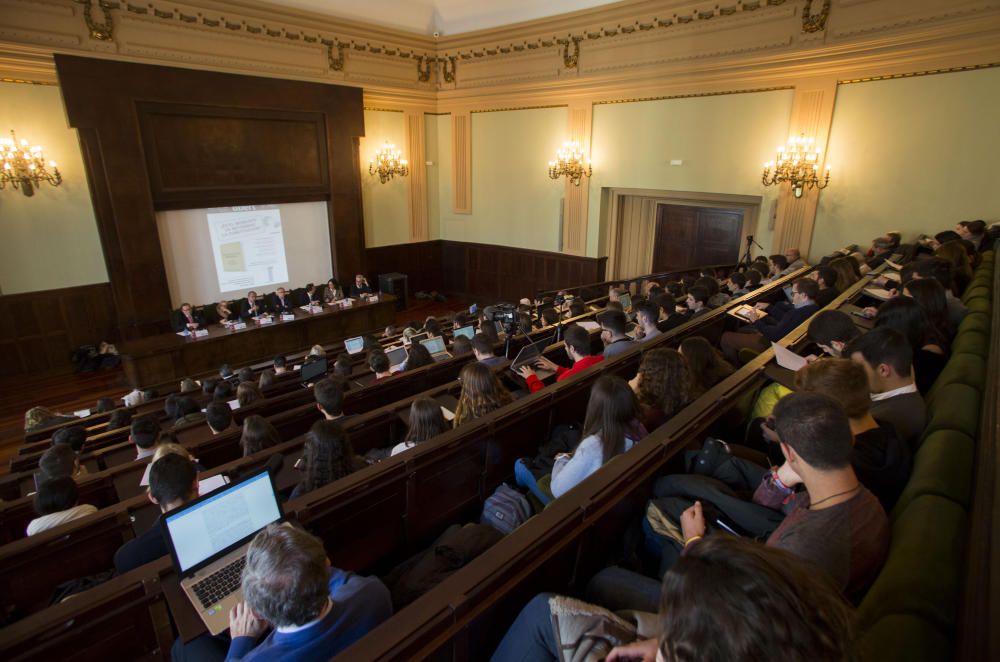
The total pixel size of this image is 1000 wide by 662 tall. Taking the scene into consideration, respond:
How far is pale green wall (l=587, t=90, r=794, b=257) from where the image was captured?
7652 mm

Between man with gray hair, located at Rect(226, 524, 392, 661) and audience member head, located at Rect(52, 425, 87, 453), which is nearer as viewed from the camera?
man with gray hair, located at Rect(226, 524, 392, 661)

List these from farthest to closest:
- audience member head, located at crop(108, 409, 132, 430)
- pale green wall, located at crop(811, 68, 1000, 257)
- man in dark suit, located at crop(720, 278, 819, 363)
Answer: pale green wall, located at crop(811, 68, 1000, 257), audience member head, located at crop(108, 409, 132, 430), man in dark suit, located at crop(720, 278, 819, 363)

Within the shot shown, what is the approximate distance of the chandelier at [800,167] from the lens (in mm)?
7160

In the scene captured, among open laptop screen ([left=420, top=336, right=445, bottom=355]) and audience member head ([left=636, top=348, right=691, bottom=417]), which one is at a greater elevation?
audience member head ([left=636, top=348, right=691, bottom=417])

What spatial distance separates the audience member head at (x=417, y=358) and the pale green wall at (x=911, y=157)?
19.9 feet

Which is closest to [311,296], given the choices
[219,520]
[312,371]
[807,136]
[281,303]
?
[281,303]

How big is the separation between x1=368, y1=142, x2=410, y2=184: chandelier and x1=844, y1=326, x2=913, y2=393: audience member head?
10028 mm

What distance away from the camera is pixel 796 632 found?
2.63ft

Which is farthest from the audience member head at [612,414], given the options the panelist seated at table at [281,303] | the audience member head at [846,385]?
the panelist seated at table at [281,303]

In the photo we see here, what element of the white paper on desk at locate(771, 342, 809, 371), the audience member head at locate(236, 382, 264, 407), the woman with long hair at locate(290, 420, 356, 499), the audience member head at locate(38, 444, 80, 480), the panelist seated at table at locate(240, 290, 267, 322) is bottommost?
the panelist seated at table at locate(240, 290, 267, 322)

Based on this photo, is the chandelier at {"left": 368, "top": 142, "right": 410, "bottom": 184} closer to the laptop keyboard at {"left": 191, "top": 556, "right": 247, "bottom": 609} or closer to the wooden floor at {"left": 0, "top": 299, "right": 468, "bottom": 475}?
the wooden floor at {"left": 0, "top": 299, "right": 468, "bottom": 475}

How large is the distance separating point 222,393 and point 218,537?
127 inches

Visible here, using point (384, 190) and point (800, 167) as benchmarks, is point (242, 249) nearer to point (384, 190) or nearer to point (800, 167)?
point (384, 190)

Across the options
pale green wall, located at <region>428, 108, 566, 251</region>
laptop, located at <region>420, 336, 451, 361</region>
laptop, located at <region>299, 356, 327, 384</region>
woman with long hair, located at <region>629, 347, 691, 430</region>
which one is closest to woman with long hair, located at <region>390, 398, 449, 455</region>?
woman with long hair, located at <region>629, 347, 691, 430</region>
